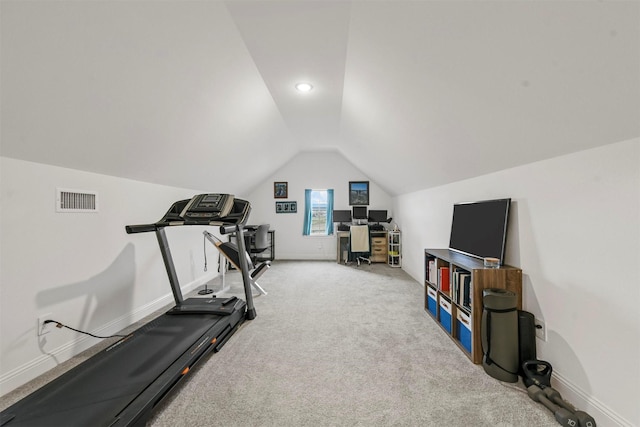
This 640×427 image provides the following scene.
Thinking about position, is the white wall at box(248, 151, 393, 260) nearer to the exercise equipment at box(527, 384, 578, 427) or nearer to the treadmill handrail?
the treadmill handrail

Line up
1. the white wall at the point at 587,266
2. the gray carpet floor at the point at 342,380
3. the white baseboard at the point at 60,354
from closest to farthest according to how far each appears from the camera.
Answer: the white wall at the point at 587,266 < the gray carpet floor at the point at 342,380 < the white baseboard at the point at 60,354

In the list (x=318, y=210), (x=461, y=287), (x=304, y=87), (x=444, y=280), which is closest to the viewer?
(x=461, y=287)

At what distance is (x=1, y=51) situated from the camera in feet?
3.84

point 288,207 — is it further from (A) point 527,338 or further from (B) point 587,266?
(B) point 587,266

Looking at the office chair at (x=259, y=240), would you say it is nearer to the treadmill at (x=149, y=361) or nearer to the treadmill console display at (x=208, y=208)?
the treadmill at (x=149, y=361)

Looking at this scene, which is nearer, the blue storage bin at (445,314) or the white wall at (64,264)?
the white wall at (64,264)

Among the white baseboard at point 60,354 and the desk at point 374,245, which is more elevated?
the desk at point 374,245

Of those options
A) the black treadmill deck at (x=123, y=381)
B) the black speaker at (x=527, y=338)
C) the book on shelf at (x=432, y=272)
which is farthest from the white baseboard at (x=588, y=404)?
the black treadmill deck at (x=123, y=381)

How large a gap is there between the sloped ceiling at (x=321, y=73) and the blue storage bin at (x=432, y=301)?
1314 millimetres

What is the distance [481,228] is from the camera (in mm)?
2369

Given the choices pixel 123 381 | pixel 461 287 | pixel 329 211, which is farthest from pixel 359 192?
pixel 123 381

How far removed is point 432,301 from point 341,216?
11.0ft

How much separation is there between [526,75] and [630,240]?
0.97 meters

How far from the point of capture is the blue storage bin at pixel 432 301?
2637 mm
